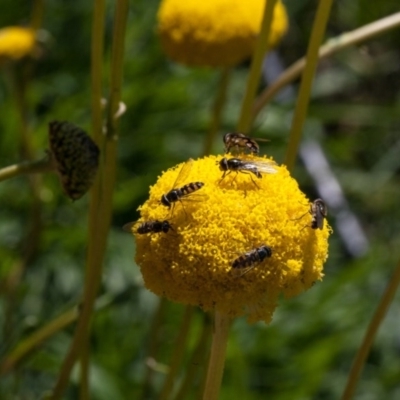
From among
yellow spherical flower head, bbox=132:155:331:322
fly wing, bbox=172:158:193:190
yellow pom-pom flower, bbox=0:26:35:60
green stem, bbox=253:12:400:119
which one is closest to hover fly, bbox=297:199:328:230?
yellow spherical flower head, bbox=132:155:331:322

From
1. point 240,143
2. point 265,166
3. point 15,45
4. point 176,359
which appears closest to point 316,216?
point 265,166

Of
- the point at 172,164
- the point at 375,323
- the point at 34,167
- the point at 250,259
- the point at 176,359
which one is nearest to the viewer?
the point at 250,259

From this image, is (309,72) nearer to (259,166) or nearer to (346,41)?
(346,41)

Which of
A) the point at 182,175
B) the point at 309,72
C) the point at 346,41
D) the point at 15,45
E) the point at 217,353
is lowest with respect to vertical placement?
the point at 217,353

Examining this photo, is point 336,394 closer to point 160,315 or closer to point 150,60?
point 160,315

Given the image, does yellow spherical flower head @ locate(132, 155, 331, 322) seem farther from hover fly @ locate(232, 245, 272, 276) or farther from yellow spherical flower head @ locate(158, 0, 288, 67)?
yellow spherical flower head @ locate(158, 0, 288, 67)

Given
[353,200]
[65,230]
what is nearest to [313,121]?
[353,200]
